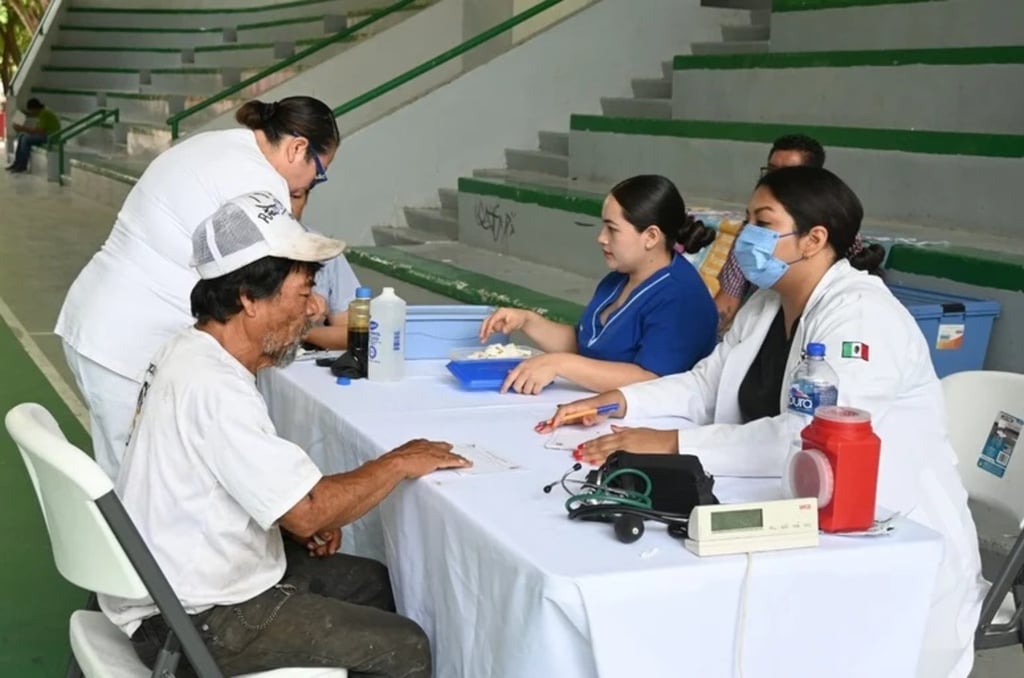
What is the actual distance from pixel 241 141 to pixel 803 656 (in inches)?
70.6

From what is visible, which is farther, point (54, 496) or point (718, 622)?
point (54, 496)

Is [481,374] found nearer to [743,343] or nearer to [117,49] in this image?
[743,343]

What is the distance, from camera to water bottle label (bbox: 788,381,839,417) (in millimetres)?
1930

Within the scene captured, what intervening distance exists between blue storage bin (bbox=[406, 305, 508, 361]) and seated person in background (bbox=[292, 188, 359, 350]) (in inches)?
11.4

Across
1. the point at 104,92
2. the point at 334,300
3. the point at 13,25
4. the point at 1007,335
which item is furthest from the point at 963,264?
the point at 13,25

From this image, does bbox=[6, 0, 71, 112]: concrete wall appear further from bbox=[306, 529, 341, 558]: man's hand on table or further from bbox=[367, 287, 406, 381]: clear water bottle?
bbox=[306, 529, 341, 558]: man's hand on table

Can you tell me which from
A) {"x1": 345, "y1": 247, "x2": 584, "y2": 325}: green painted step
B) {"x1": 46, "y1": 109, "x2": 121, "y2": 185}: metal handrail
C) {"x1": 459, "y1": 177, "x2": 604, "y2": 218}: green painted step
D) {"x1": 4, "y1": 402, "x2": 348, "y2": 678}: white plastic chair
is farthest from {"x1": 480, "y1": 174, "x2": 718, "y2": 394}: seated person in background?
{"x1": 46, "y1": 109, "x2": 121, "y2": 185}: metal handrail

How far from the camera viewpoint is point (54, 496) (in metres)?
1.79

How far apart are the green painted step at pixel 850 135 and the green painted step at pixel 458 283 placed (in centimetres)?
125

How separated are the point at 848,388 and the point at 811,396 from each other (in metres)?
0.11

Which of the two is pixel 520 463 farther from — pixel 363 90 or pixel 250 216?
pixel 363 90

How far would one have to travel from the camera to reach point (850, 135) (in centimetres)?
496

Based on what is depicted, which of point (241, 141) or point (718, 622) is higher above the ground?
point (241, 141)

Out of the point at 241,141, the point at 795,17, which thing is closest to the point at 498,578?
the point at 241,141
